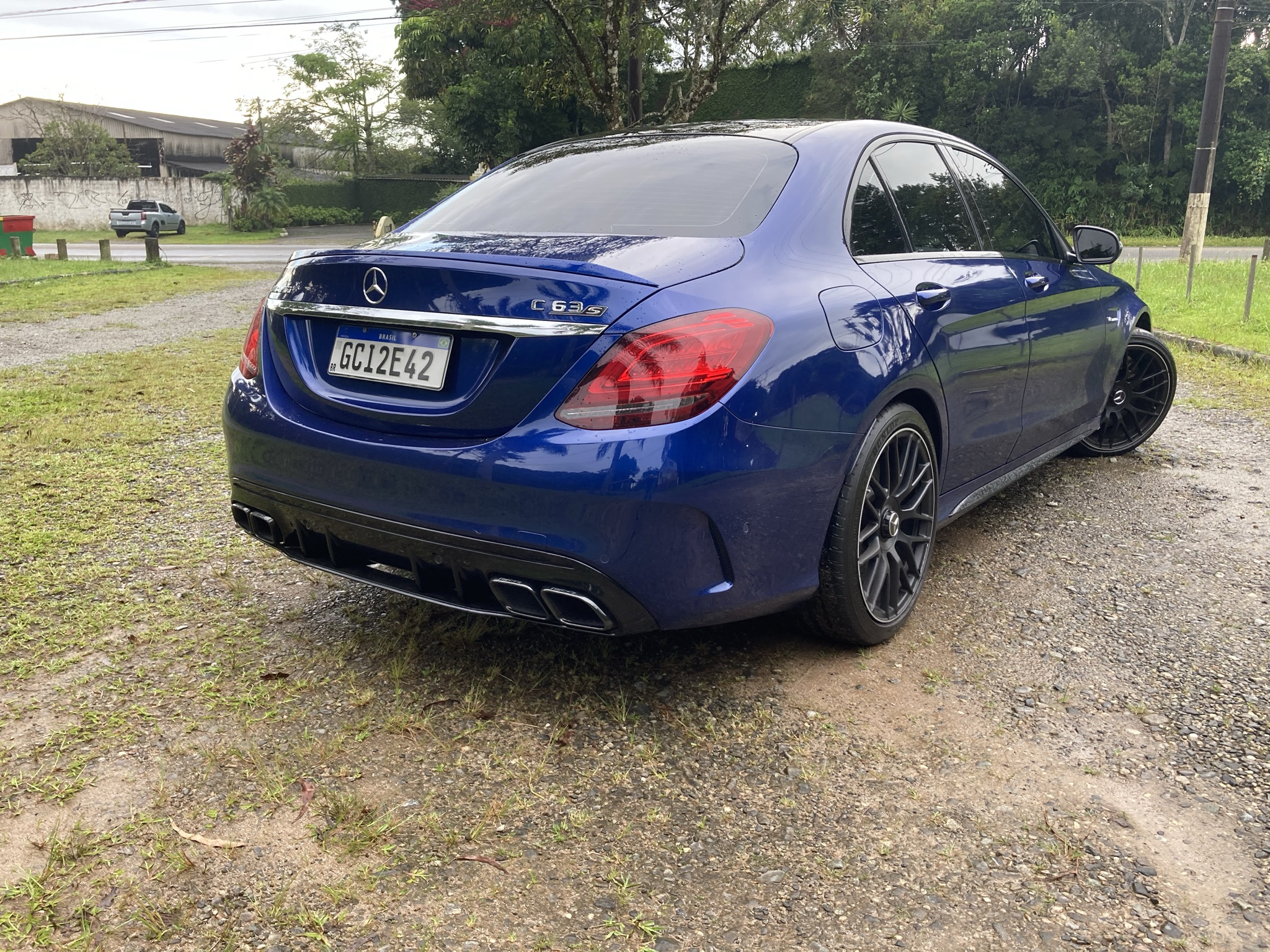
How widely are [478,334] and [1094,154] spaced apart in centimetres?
3125

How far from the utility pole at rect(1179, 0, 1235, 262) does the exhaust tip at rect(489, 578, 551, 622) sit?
56.0ft

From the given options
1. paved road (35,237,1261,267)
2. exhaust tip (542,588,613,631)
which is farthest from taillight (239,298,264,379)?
paved road (35,237,1261,267)

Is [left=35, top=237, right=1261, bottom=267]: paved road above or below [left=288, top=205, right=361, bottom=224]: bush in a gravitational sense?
below

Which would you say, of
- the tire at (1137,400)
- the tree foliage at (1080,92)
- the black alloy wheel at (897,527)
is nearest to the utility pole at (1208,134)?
the tree foliage at (1080,92)

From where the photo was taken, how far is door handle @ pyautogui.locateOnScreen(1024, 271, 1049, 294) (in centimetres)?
396

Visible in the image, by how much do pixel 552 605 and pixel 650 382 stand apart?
59 centimetres

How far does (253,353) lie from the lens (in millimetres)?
3045

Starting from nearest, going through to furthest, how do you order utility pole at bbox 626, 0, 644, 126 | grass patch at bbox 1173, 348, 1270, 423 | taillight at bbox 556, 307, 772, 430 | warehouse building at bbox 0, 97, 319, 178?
1. taillight at bbox 556, 307, 772, 430
2. grass patch at bbox 1173, 348, 1270, 423
3. utility pole at bbox 626, 0, 644, 126
4. warehouse building at bbox 0, 97, 319, 178

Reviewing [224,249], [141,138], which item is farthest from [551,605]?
[141,138]

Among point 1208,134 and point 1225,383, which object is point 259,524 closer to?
point 1225,383

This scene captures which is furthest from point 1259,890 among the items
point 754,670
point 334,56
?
point 334,56

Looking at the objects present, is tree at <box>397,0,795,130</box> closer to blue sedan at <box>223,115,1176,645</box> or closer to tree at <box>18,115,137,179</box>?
blue sedan at <box>223,115,1176,645</box>

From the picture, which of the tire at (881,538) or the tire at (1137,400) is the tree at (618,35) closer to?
the tire at (1137,400)

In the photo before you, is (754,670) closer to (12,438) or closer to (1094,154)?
(12,438)
